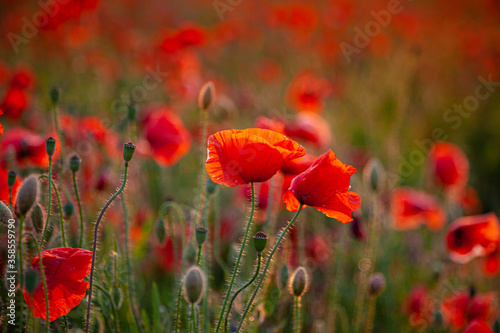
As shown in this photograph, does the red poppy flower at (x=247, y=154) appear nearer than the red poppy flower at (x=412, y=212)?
Yes

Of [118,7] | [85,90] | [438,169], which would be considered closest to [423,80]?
[438,169]

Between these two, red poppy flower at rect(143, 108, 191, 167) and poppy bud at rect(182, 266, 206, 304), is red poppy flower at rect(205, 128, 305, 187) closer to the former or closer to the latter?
poppy bud at rect(182, 266, 206, 304)

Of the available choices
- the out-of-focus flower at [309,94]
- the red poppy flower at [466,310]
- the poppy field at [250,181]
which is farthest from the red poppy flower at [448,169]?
the out-of-focus flower at [309,94]

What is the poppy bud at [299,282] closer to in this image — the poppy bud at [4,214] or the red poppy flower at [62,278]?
the red poppy flower at [62,278]

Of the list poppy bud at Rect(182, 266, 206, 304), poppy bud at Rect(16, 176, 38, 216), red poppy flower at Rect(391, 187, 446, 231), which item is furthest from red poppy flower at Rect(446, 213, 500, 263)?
poppy bud at Rect(16, 176, 38, 216)

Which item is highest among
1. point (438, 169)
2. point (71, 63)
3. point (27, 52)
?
point (27, 52)

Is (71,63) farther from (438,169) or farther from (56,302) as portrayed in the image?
(56,302)
